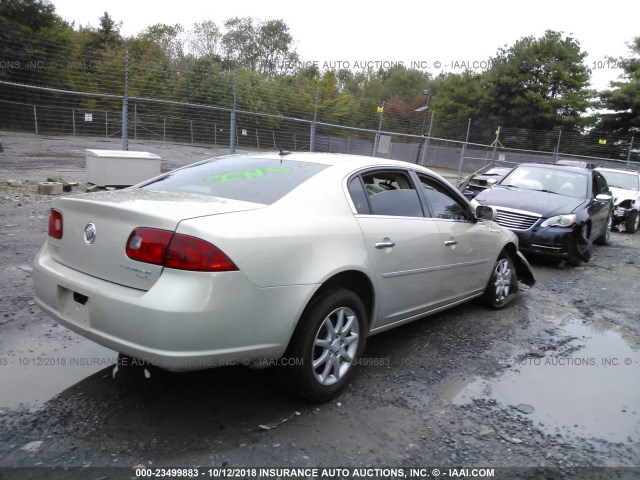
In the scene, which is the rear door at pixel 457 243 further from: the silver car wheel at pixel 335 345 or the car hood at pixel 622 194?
the car hood at pixel 622 194

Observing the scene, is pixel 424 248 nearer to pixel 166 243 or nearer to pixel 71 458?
pixel 166 243

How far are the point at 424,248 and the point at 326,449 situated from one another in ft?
5.66

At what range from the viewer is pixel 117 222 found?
267 cm

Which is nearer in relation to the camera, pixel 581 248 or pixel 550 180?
pixel 581 248

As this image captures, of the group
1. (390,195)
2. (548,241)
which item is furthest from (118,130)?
(390,195)

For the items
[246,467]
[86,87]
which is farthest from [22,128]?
[246,467]

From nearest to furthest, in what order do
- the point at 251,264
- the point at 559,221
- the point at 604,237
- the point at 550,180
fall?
1. the point at 251,264
2. the point at 559,221
3. the point at 550,180
4. the point at 604,237

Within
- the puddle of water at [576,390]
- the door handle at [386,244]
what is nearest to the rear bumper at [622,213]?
the puddle of water at [576,390]

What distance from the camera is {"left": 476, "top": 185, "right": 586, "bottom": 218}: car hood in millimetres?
7504

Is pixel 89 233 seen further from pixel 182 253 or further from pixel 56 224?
pixel 182 253

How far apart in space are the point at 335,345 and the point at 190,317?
3.33 ft

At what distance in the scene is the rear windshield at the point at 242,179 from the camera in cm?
313

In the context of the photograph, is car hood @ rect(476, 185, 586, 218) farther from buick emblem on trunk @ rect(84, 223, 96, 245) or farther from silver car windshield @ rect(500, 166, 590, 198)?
buick emblem on trunk @ rect(84, 223, 96, 245)

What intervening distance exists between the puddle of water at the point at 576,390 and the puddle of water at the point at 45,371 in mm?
2392
